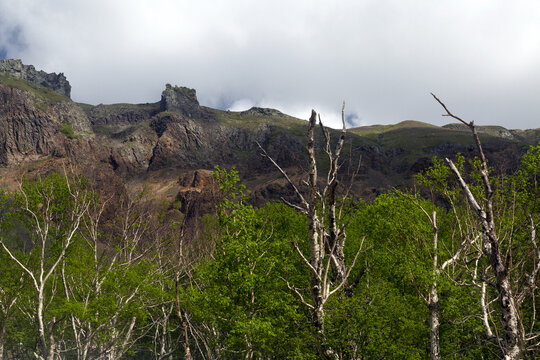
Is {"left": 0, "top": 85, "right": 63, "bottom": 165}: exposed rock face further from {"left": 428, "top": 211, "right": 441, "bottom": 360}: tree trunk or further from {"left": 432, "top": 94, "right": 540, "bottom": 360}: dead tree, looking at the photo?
{"left": 432, "top": 94, "right": 540, "bottom": 360}: dead tree

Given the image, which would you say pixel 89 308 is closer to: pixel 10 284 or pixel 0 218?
pixel 10 284

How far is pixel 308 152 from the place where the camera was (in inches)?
418

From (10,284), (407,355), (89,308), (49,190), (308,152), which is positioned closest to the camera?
(308,152)

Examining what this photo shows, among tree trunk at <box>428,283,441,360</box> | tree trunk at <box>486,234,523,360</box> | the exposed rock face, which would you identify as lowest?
tree trunk at <box>428,283,441,360</box>

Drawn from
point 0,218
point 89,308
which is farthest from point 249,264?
point 0,218

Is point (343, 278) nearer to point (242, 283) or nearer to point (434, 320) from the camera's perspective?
point (242, 283)

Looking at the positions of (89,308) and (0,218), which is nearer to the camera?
(89,308)

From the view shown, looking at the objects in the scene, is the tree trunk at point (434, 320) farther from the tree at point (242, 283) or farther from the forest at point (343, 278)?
the tree at point (242, 283)

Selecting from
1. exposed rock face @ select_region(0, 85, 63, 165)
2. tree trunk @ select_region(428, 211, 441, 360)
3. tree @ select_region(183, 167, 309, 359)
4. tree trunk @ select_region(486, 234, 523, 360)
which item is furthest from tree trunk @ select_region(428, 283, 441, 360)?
exposed rock face @ select_region(0, 85, 63, 165)

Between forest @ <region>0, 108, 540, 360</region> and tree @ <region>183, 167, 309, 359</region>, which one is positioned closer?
forest @ <region>0, 108, 540, 360</region>

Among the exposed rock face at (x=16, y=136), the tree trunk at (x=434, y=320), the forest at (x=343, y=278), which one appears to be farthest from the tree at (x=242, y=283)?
the exposed rock face at (x=16, y=136)

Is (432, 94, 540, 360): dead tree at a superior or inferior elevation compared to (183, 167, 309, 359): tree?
superior

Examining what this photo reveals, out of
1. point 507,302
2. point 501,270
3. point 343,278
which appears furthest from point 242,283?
point 501,270

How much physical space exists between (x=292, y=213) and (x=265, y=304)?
19.1m
